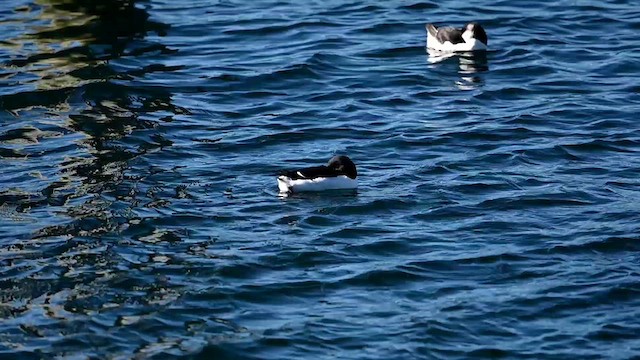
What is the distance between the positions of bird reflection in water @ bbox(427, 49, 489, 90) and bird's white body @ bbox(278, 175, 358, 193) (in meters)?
4.63

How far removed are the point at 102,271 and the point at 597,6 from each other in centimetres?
1279

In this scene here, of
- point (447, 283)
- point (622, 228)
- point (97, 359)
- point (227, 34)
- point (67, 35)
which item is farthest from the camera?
point (227, 34)

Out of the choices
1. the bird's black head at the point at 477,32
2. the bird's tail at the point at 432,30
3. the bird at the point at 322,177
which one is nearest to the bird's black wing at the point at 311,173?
the bird at the point at 322,177

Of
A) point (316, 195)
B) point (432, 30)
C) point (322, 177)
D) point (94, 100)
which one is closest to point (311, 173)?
point (322, 177)

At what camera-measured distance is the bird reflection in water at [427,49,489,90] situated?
61.9ft

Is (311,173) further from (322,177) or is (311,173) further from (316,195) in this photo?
(316,195)

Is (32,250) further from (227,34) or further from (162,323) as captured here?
(227,34)

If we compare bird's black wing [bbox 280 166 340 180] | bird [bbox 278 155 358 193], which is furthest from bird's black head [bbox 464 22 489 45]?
bird's black wing [bbox 280 166 340 180]

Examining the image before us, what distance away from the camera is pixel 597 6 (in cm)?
2291

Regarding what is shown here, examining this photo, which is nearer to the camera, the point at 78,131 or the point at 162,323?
the point at 162,323

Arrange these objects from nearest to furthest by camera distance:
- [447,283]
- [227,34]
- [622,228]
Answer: [447,283]
[622,228]
[227,34]

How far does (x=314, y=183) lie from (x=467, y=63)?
19.5ft

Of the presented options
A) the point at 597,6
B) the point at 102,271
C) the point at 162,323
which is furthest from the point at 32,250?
the point at 597,6

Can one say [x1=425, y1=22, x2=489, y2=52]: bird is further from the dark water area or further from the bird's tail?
the dark water area
